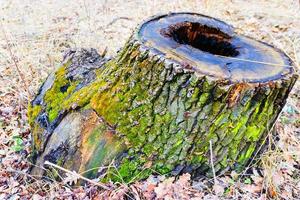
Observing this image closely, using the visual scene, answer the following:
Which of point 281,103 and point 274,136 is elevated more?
point 281,103

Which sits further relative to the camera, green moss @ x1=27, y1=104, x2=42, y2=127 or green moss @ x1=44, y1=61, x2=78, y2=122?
green moss @ x1=27, y1=104, x2=42, y2=127

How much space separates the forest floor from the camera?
248 cm

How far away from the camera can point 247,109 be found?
2.20 metres

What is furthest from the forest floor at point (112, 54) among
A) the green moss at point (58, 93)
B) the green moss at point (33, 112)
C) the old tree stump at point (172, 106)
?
the green moss at point (58, 93)

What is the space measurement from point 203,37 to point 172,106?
816 mm

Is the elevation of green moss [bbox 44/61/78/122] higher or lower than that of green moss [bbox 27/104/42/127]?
higher

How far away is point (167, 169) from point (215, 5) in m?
4.74

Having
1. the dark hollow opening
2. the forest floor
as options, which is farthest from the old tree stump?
the forest floor

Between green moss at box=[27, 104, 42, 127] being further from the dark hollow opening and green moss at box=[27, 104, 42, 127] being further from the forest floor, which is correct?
the dark hollow opening

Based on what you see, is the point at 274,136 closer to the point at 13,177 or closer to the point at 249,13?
the point at 13,177

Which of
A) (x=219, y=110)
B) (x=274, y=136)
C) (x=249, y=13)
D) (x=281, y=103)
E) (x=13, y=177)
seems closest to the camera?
(x=219, y=110)

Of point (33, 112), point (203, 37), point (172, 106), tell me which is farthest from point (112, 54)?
point (172, 106)

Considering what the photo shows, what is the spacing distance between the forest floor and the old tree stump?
14 centimetres

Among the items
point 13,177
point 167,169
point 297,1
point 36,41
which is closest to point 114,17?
point 36,41
